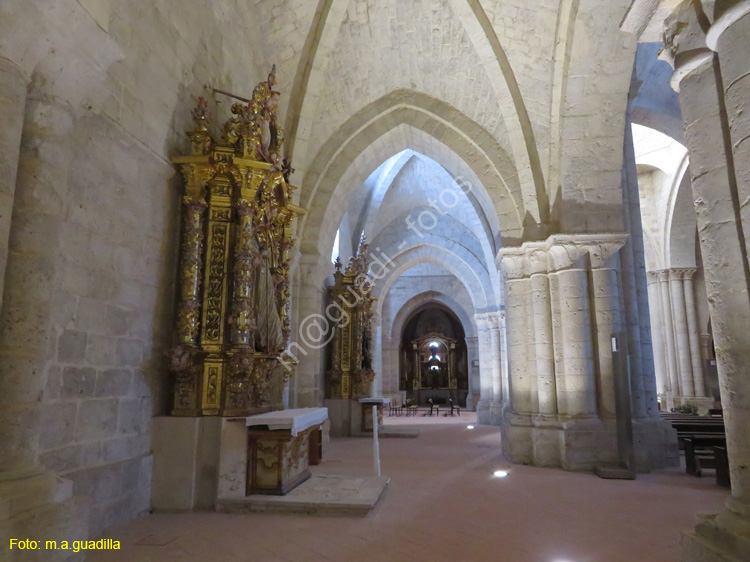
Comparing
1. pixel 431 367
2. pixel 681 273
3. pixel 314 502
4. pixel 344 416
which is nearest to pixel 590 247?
pixel 314 502

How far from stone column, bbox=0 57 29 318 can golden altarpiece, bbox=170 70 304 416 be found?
208cm

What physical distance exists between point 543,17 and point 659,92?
481 cm

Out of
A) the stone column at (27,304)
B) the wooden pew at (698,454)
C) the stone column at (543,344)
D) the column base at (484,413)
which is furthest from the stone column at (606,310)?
the column base at (484,413)

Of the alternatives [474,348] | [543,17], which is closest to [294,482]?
[543,17]

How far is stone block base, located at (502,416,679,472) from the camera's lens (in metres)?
6.74

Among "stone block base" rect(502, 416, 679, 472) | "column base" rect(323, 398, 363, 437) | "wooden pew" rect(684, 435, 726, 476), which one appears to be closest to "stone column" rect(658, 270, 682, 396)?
"stone block base" rect(502, 416, 679, 472)

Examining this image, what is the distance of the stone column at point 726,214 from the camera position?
222cm

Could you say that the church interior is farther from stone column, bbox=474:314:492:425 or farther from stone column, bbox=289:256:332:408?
stone column, bbox=474:314:492:425

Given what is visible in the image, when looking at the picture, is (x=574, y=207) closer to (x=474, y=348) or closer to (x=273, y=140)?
(x=273, y=140)

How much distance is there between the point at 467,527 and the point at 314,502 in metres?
1.34

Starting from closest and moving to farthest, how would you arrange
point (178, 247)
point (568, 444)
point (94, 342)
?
point (94, 342), point (178, 247), point (568, 444)

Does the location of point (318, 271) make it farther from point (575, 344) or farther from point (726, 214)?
point (726, 214)

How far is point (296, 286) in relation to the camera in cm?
877

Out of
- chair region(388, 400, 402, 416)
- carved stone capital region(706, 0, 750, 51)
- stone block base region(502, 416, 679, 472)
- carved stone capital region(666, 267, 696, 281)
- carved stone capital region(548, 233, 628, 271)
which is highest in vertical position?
carved stone capital region(666, 267, 696, 281)
